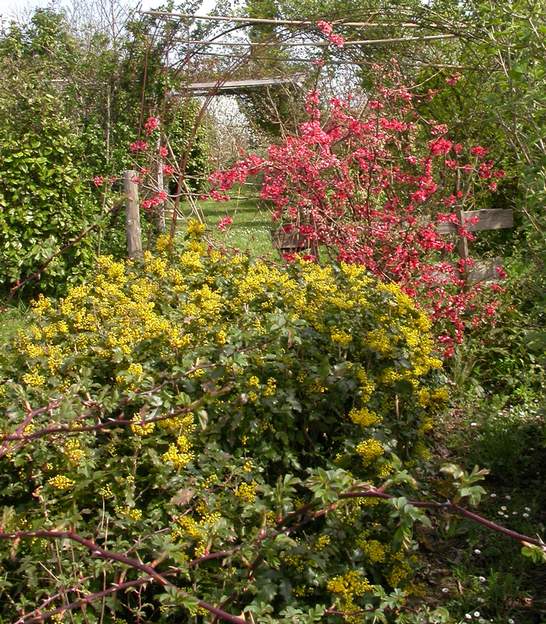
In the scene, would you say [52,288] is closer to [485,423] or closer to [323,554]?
[485,423]

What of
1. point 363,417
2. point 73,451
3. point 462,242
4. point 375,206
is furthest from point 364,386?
point 375,206

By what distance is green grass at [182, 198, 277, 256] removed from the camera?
9.45 m

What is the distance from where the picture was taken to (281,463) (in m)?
2.93

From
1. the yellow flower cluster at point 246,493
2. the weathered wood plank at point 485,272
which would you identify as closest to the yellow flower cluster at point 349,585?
the yellow flower cluster at point 246,493

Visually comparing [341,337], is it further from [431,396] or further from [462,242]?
[462,242]

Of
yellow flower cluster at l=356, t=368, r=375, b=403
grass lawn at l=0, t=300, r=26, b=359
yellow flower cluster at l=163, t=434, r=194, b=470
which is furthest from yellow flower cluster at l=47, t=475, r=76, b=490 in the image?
grass lawn at l=0, t=300, r=26, b=359

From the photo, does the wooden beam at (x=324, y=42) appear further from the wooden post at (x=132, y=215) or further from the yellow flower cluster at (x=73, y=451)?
the yellow flower cluster at (x=73, y=451)

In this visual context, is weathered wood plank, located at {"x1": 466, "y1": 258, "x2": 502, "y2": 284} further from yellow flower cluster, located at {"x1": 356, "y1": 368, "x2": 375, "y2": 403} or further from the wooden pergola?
yellow flower cluster, located at {"x1": 356, "y1": 368, "x2": 375, "y2": 403}

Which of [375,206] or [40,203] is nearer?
[375,206]

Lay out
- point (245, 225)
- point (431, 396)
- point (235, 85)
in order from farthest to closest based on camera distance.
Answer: point (245, 225) < point (235, 85) < point (431, 396)

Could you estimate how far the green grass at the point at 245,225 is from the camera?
9453mm

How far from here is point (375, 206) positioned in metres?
5.94

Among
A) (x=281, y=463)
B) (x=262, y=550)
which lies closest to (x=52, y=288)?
(x=281, y=463)

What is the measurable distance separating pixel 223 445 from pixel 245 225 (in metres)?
10.3
